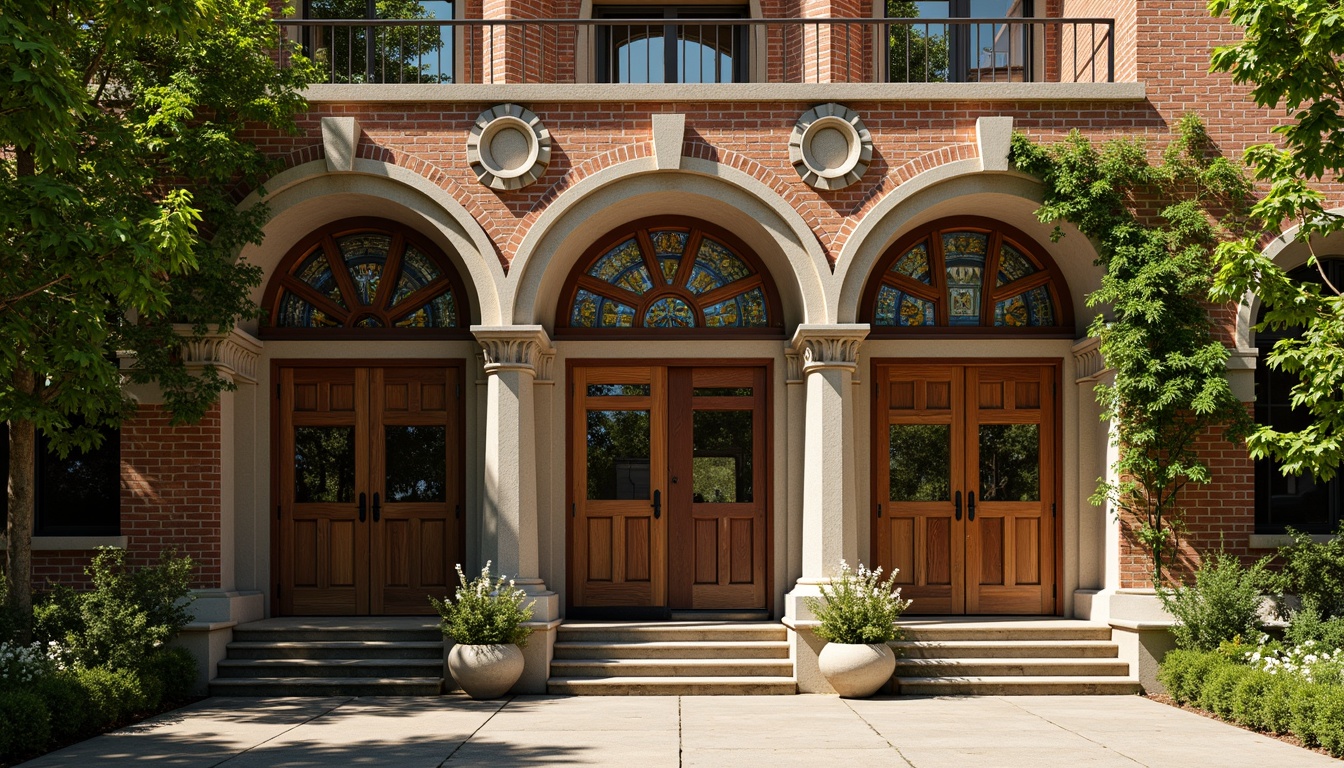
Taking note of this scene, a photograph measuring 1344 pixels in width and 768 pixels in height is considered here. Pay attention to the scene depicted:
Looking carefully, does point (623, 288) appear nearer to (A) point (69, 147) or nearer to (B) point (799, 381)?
(B) point (799, 381)

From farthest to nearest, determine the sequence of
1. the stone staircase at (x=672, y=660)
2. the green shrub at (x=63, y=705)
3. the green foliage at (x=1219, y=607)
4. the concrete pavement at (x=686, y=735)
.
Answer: the stone staircase at (x=672, y=660) → the green foliage at (x=1219, y=607) → the green shrub at (x=63, y=705) → the concrete pavement at (x=686, y=735)

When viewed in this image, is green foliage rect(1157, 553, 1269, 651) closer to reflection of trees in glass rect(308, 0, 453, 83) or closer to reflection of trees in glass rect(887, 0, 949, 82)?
reflection of trees in glass rect(887, 0, 949, 82)

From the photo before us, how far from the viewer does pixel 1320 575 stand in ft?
35.8

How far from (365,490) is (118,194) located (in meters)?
4.36

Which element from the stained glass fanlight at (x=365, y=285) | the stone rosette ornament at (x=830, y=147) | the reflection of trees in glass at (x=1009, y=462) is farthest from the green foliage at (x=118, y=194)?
the reflection of trees in glass at (x=1009, y=462)

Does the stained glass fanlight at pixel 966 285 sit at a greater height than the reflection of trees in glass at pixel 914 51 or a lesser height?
lesser

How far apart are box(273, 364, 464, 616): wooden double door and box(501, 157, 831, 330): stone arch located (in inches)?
66.1

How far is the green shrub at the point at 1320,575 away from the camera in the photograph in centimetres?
1083

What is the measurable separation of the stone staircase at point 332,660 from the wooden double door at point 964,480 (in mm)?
4727

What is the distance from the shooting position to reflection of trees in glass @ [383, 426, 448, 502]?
12875 mm

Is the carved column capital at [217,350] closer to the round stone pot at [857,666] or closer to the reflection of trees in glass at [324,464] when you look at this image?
the reflection of trees in glass at [324,464]

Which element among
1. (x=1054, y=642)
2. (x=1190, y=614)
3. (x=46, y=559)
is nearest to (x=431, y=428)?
(x=46, y=559)

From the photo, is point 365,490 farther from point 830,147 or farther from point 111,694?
point 830,147

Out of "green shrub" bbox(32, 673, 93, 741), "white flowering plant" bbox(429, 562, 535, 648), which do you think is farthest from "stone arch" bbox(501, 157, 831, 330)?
"green shrub" bbox(32, 673, 93, 741)
